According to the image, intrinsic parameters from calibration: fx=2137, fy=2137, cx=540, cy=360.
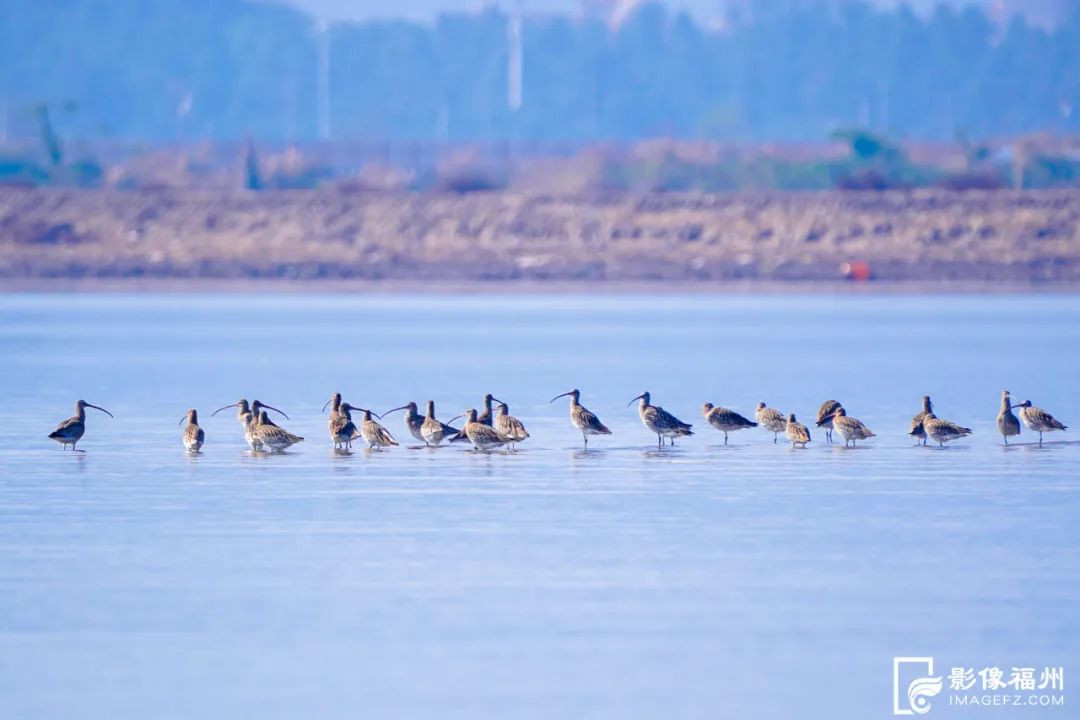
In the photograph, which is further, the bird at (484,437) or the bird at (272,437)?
the bird at (272,437)

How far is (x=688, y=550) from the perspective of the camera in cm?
1355

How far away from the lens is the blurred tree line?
513 ft

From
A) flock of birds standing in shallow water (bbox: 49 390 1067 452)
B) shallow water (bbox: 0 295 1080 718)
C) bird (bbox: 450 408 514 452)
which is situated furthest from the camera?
flock of birds standing in shallow water (bbox: 49 390 1067 452)

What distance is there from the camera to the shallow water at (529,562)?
10.3 m

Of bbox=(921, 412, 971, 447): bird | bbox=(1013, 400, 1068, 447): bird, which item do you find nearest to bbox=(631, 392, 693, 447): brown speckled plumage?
bbox=(921, 412, 971, 447): bird

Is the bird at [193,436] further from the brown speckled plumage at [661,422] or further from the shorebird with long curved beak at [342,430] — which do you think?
the brown speckled plumage at [661,422]

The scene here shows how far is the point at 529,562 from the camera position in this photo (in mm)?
13133

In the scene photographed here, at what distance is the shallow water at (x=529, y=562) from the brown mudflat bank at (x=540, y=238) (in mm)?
34106

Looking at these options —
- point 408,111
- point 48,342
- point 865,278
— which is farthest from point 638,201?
point 408,111
